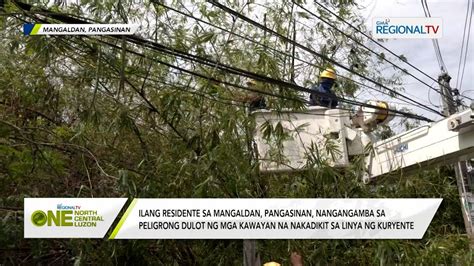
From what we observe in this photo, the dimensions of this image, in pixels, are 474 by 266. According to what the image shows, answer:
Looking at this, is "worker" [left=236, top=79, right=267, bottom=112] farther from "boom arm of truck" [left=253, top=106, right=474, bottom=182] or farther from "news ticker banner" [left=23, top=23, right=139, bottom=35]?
"news ticker banner" [left=23, top=23, right=139, bottom=35]

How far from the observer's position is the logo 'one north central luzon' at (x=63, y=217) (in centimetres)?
428

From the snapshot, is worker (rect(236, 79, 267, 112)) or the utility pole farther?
the utility pole

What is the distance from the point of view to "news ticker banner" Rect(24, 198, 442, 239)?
4.11 meters

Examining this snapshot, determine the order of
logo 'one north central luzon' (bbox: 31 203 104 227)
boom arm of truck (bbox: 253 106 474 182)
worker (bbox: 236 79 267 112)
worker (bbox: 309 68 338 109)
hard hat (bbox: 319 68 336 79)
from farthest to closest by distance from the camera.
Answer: hard hat (bbox: 319 68 336 79)
worker (bbox: 309 68 338 109)
worker (bbox: 236 79 267 112)
boom arm of truck (bbox: 253 106 474 182)
logo 'one north central luzon' (bbox: 31 203 104 227)

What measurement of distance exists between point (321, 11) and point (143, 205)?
2632mm

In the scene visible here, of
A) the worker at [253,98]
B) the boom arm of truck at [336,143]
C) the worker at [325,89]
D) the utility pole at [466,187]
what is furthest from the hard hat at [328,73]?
the utility pole at [466,187]

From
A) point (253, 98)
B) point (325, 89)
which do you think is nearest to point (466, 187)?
point (325, 89)

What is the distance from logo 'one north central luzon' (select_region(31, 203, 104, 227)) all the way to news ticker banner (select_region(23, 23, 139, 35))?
1247 mm

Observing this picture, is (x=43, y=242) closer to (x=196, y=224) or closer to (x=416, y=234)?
(x=196, y=224)

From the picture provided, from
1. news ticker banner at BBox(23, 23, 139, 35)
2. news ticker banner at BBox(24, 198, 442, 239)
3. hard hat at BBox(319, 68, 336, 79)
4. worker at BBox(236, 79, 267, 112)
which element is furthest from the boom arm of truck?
news ticker banner at BBox(23, 23, 139, 35)

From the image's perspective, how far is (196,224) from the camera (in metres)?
4.12

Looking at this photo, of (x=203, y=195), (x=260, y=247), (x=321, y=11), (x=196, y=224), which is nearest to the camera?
(x=196, y=224)

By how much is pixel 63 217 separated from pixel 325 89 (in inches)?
104

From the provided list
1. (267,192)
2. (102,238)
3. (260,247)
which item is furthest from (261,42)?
(102,238)
